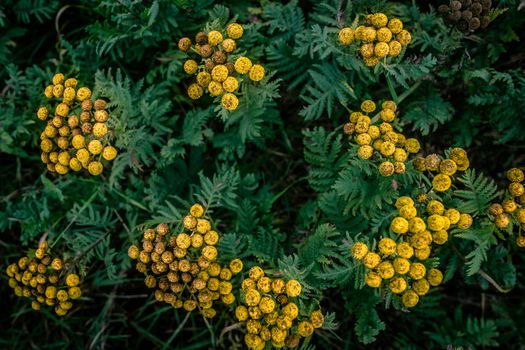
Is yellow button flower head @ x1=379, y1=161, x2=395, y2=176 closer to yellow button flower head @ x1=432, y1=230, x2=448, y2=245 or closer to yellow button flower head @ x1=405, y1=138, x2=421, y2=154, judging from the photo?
yellow button flower head @ x1=405, y1=138, x2=421, y2=154

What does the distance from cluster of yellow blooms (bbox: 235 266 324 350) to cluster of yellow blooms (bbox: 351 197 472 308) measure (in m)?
0.51

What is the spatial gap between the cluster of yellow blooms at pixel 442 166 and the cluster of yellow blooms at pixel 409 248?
132mm

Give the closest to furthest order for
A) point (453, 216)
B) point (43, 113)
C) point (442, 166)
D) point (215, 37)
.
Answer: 1. point (453, 216)
2. point (442, 166)
3. point (215, 37)
4. point (43, 113)

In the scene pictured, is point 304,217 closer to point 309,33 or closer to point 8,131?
point 309,33

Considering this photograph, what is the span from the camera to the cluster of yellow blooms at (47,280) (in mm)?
3771

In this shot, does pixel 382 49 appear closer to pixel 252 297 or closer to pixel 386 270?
pixel 386 270

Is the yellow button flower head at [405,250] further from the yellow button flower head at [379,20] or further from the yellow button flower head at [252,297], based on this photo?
the yellow button flower head at [379,20]

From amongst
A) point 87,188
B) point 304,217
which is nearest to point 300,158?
point 304,217

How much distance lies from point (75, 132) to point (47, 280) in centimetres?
130

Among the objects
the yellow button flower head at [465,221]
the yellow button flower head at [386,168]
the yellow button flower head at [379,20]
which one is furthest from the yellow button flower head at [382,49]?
the yellow button flower head at [465,221]

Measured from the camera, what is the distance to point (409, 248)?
9.87ft

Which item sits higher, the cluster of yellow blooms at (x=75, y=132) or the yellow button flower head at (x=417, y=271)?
the cluster of yellow blooms at (x=75, y=132)

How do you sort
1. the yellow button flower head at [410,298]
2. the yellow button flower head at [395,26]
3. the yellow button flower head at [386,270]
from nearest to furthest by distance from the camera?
1. the yellow button flower head at [386,270]
2. the yellow button flower head at [410,298]
3. the yellow button flower head at [395,26]

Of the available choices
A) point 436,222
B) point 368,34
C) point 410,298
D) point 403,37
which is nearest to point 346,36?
point 368,34
